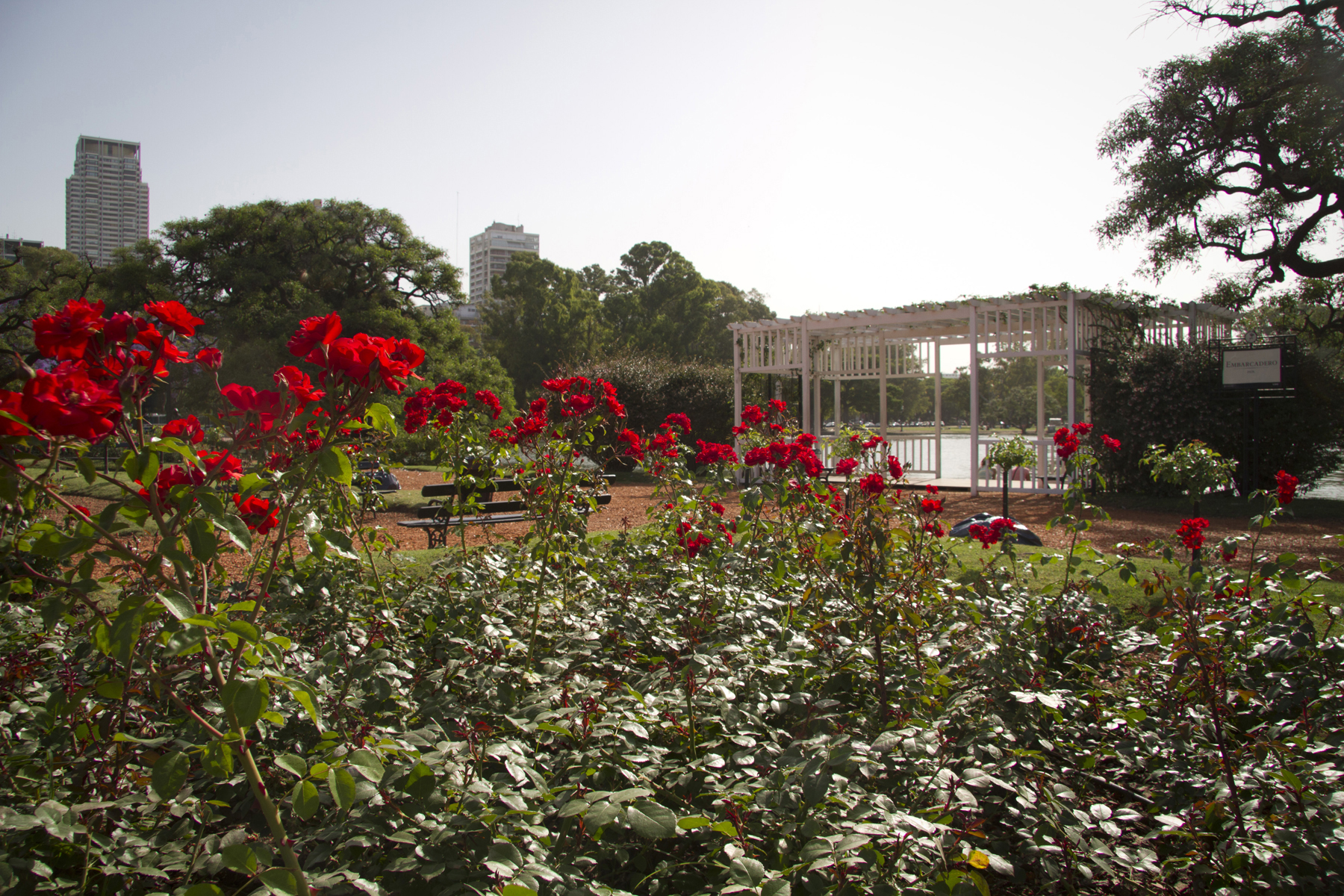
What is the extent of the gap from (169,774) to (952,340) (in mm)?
14765

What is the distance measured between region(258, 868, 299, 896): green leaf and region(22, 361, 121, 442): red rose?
63 centimetres

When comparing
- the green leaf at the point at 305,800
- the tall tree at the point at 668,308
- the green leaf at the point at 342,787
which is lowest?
the green leaf at the point at 305,800

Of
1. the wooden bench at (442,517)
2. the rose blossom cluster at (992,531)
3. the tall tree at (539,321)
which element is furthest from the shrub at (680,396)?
the tall tree at (539,321)

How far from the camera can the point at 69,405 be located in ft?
3.36

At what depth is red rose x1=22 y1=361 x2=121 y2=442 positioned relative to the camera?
39.0 inches

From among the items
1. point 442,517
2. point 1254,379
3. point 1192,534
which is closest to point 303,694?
point 1192,534

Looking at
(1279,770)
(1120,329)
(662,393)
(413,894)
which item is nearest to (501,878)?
(413,894)

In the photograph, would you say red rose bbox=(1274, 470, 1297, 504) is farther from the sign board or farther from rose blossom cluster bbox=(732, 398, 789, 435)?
the sign board

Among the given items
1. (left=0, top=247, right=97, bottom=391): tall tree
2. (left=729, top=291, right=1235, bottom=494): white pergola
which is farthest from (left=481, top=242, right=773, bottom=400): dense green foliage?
(left=729, top=291, right=1235, bottom=494): white pergola

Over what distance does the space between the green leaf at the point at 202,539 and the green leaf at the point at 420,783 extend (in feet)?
1.47

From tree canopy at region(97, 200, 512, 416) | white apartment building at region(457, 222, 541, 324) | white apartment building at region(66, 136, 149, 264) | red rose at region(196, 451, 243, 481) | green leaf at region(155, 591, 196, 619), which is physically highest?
white apartment building at region(457, 222, 541, 324)

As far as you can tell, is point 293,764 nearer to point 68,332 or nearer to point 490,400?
point 68,332

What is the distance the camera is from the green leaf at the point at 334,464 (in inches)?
44.8

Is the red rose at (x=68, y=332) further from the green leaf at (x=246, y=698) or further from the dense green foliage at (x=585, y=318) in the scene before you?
the dense green foliage at (x=585, y=318)
